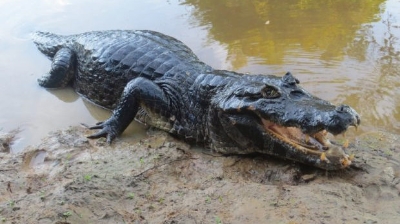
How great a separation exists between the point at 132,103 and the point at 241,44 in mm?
2667

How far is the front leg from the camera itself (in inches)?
190

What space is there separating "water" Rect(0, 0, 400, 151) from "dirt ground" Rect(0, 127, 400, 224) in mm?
635

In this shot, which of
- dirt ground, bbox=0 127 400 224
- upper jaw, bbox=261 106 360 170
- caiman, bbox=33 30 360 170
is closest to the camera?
dirt ground, bbox=0 127 400 224

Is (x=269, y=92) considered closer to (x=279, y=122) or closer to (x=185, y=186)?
(x=279, y=122)

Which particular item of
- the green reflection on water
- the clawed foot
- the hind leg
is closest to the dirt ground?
the clawed foot

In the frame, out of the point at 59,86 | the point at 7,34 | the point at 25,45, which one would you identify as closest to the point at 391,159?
the point at 59,86

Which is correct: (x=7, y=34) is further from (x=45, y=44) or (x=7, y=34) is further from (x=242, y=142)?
(x=242, y=142)

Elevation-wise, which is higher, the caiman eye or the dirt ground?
the caiman eye

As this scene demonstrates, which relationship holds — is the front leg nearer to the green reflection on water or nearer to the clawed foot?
the clawed foot

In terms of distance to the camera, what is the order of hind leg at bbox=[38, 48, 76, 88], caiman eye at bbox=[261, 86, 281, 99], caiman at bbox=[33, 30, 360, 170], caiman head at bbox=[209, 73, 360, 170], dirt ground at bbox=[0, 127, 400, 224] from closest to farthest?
A: dirt ground at bbox=[0, 127, 400, 224] → caiman head at bbox=[209, 73, 360, 170] → caiman at bbox=[33, 30, 360, 170] → caiman eye at bbox=[261, 86, 281, 99] → hind leg at bbox=[38, 48, 76, 88]

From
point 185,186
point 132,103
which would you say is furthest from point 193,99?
point 185,186

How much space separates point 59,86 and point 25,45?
5.71 ft

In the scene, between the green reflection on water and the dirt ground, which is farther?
the green reflection on water

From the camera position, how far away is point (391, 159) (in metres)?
3.83
